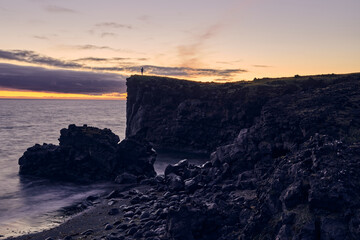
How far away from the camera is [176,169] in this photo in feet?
141

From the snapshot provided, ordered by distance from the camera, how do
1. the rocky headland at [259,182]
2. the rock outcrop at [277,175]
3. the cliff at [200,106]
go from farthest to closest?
the cliff at [200,106], the rocky headland at [259,182], the rock outcrop at [277,175]

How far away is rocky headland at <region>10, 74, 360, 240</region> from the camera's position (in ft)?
51.6

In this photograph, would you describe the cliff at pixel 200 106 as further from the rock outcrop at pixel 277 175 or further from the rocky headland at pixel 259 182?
the rock outcrop at pixel 277 175

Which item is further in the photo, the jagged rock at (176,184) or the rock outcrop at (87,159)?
the rock outcrop at (87,159)

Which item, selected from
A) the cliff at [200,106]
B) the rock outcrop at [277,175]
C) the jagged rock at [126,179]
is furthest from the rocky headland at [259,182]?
the jagged rock at [126,179]

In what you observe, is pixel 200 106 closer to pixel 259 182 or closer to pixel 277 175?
pixel 259 182

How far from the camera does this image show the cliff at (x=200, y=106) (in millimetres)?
74312

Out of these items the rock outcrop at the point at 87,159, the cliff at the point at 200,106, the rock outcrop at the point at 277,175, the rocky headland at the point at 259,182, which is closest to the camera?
the rock outcrop at the point at 277,175

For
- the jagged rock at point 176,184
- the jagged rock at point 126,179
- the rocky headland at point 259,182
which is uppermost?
the rocky headland at point 259,182

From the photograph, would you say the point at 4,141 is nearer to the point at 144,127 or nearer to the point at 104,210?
the point at 144,127

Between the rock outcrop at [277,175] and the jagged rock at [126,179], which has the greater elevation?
the rock outcrop at [277,175]

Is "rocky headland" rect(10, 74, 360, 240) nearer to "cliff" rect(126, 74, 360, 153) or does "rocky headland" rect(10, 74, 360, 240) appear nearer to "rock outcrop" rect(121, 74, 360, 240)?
"rock outcrop" rect(121, 74, 360, 240)

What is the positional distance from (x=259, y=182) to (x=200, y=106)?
5836cm

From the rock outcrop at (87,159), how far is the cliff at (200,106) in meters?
15.2
